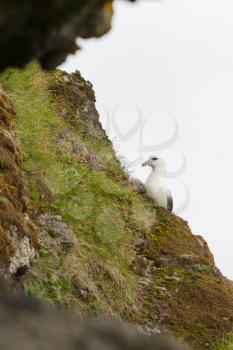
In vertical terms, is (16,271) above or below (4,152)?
below

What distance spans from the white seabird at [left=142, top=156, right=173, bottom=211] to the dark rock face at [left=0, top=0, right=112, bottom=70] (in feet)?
39.7

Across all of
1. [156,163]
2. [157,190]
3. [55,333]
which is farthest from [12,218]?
[156,163]

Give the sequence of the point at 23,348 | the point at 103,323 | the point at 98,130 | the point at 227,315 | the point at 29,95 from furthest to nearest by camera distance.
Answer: the point at 98,130 → the point at 29,95 → the point at 227,315 → the point at 103,323 → the point at 23,348

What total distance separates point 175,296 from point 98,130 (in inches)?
283

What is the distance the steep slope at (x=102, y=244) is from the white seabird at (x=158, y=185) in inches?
30.6

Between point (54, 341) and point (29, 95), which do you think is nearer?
point (54, 341)

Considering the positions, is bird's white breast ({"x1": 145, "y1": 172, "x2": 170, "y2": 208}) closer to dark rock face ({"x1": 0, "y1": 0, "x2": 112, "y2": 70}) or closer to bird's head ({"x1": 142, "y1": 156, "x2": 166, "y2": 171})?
bird's head ({"x1": 142, "y1": 156, "x2": 166, "y2": 171})

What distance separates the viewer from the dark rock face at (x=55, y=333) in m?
1.89

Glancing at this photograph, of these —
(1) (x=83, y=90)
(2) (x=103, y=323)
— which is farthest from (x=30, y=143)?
(2) (x=103, y=323)

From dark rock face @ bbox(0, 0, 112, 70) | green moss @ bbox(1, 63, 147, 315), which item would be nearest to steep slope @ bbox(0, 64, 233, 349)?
green moss @ bbox(1, 63, 147, 315)

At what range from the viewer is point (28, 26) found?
356cm

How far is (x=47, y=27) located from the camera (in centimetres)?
359

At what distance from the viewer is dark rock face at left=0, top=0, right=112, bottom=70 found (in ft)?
11.1

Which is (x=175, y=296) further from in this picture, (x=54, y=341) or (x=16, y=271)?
(x=54, y=341)
